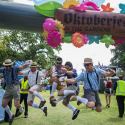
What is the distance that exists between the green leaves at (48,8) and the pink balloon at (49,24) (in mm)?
309

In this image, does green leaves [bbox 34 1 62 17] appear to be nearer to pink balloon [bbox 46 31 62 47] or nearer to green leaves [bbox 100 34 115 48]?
pink balloon [bbox 46 31 62 47]

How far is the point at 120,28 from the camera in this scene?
17.3 feet

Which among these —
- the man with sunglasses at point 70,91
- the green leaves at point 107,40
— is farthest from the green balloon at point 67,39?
the green leaves at point 107,40

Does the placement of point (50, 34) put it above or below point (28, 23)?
below

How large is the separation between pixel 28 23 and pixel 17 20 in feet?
1.01

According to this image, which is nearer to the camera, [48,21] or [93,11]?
[48,21]

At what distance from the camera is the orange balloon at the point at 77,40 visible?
195 inches

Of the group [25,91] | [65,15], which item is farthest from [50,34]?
[25,91]

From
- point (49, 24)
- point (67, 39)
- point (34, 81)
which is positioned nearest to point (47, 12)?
point (49, 24)

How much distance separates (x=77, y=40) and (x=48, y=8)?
1.23 meters

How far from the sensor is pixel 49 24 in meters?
4.80

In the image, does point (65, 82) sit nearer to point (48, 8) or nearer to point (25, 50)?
point (48, 8)

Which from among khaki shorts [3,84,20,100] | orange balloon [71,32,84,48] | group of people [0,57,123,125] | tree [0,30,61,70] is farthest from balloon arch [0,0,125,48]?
tree [0,30,61,70]

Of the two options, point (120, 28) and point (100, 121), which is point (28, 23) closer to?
point (120, 28)
